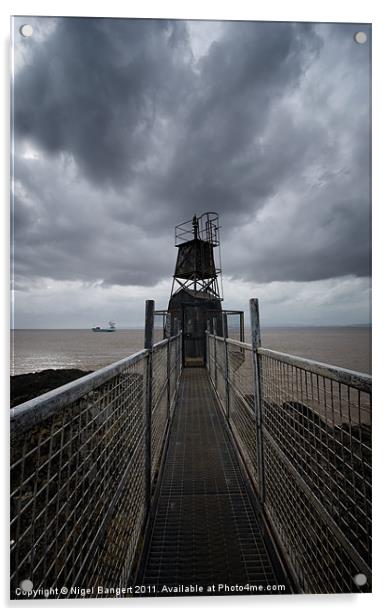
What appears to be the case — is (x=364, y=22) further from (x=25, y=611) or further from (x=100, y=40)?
A: (x=25, y=611)

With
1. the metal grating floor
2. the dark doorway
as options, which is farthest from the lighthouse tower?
the metal grating floor

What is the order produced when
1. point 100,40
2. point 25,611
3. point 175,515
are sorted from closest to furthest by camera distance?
point 25,611 < point 100,40 < point 175,515

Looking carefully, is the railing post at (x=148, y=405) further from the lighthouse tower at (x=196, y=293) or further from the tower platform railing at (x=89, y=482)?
the lighthouse tower at (x=196, y=293)

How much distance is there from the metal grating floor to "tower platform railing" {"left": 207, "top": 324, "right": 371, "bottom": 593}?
19 centimetres

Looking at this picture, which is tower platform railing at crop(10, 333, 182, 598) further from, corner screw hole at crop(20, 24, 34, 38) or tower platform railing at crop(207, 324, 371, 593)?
corner screw hole at crop(20, 24, 34, 38)

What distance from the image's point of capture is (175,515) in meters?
2.75

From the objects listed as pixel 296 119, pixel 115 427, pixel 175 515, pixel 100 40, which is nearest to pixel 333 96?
pixel 296 119

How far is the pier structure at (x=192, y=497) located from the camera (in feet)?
4.39

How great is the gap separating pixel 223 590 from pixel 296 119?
3707 mm

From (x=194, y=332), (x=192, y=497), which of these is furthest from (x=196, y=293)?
(x=192, y=497)

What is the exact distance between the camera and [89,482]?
1454 mm

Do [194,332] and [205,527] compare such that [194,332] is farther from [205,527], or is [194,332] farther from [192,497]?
[205,527]

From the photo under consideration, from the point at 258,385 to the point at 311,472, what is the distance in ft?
2.87

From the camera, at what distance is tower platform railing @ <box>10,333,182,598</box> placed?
113 cm
